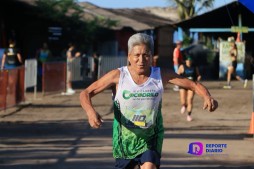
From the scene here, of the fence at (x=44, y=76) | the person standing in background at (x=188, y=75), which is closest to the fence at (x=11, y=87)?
the fence at (x=44, y=76)

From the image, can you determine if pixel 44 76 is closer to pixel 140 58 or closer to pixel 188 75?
pixel 188 75

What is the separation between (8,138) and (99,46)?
86.3ft

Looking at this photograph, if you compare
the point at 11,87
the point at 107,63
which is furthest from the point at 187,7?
the point at 11,87

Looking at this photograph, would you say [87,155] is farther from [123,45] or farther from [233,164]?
[123,45]

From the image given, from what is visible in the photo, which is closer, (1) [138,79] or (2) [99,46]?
(1) [138,79]

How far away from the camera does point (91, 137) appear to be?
11.9m

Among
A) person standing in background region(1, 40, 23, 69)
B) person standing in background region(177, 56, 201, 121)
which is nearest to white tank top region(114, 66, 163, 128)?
person standing in background region(177, 56, 201, 121)

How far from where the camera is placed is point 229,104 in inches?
748

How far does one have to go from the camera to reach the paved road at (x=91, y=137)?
30.8ft

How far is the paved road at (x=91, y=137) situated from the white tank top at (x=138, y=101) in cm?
343

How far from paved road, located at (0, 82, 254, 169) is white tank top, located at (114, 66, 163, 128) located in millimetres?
3433

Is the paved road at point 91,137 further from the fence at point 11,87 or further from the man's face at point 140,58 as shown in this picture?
the man's face at point 140,58

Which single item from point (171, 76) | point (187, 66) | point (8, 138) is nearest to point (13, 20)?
point (187, 66)

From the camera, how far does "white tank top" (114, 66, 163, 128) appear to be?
5562 millimetres
